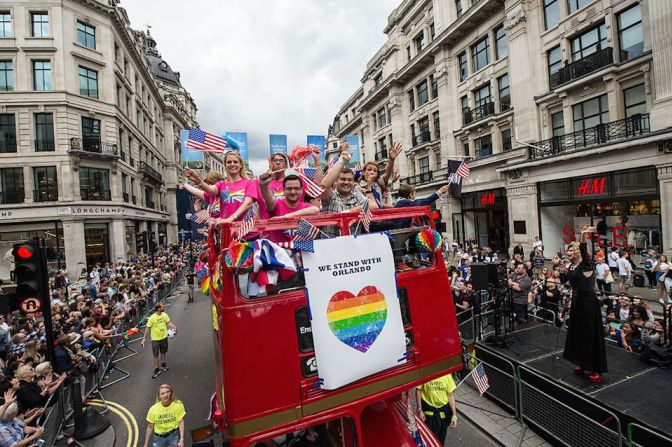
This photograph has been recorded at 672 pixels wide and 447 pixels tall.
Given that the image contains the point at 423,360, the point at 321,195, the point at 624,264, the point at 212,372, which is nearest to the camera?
the point at 423,360

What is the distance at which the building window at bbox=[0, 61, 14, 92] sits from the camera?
2392cm

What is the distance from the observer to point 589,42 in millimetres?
17906

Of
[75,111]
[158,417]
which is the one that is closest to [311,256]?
[158,417]

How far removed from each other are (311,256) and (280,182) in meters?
2.35

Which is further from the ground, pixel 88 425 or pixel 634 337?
pixel 634 337

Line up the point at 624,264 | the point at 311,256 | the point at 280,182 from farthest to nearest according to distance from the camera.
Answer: the point at 624,264, the point at 280,182, the point at 311,256

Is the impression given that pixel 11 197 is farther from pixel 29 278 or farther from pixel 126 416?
pixel 29 278

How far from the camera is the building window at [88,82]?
25.9 m

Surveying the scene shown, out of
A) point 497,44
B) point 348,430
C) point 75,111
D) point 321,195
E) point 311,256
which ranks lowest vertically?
point 348,430

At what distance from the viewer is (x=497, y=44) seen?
79.4 feet

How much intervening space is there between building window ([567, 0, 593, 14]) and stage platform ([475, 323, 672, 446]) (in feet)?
63.4

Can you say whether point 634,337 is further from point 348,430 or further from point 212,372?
point 212,372

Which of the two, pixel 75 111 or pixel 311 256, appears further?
pixel 75 111

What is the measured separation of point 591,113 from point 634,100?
74.4 inches
